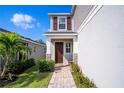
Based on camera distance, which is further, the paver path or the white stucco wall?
the paver path

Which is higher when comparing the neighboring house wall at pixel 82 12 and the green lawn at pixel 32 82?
the neighboring house wall at pixel 82 12

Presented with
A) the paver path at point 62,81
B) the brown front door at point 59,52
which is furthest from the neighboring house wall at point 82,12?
the brown front door at point 59,52

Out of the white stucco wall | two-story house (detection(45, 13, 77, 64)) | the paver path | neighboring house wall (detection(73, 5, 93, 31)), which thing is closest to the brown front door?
two-story house (detection(45, 13, 77, 64))

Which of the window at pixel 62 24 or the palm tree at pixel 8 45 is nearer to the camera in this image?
the palm tree at pixel 8 45

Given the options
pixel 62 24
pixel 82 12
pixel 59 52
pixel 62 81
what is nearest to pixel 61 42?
pixel 59 52

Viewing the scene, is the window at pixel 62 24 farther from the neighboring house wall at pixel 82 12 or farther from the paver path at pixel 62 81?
the paver path at pixel 62 81

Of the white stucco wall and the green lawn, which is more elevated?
the white stucco wall

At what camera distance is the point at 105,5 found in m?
4.75

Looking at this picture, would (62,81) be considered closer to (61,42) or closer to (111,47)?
→ (111,47)

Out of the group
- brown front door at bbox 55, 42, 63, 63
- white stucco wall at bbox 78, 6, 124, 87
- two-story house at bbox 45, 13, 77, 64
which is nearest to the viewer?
white stucco wall at bbox 78, 6, 124, 87

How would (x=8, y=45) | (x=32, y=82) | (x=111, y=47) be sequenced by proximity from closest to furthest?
(x=111, y=47) → (x=32, y=82) → (x=8, y=45)

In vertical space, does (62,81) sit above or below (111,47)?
below

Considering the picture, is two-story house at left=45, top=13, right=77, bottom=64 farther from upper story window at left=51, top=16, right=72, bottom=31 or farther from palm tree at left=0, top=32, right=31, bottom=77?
palm tree at left=0, top=32, right=31, bottom=77

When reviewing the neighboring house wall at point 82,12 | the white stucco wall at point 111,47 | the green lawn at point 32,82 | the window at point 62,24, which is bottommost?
the green lawn at point 32,82
